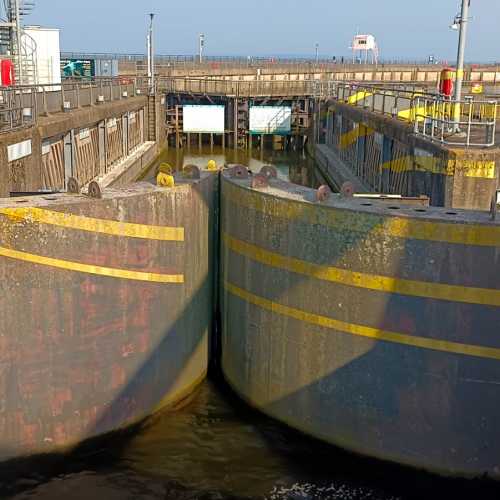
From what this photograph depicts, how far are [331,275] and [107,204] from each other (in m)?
2.99

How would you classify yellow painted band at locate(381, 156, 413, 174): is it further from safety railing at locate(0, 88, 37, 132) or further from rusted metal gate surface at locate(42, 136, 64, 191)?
rusted metal gate surface at locate(42, 136, 64, 191)

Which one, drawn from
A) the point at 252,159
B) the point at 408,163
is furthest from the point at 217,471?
the point at 252,159

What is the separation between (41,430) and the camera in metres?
8.52

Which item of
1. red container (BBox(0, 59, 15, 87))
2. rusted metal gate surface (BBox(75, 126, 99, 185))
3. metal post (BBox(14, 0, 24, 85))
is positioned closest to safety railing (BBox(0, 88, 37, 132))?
red container (BBox(0, 59, 15, 87))

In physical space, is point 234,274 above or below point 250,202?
below

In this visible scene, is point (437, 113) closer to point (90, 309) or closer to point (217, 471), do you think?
point (90, 309)

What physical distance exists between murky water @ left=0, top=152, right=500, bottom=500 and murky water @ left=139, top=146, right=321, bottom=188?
83.6 ft

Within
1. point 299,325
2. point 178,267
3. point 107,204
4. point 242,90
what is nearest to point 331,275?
point 299,325

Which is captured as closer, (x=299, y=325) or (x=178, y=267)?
(x=299, y=325)

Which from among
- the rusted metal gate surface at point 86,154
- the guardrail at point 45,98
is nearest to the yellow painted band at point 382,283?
the guardrail at point 45,98

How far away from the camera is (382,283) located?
8023 mm

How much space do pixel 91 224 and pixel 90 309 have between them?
3.60 feet

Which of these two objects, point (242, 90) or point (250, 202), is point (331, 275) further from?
point (242, 90)

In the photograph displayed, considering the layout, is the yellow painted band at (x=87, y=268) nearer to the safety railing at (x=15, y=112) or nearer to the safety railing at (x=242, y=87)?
the safety railing at (x=15, y=112)
